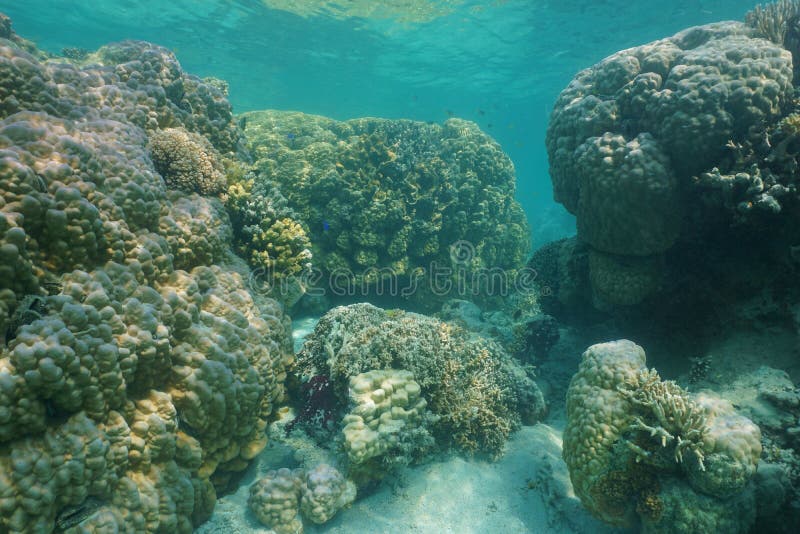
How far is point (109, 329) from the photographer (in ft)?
10.7

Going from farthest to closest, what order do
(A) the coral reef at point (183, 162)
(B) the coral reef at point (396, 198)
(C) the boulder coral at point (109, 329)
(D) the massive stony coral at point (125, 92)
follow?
(B) the coral reef at point (396, 198) < (A) the coral reef at point (183, 162) < (D) the massive stony coral at point (125, 92) < (C) the boulder coral at point (109, 329)

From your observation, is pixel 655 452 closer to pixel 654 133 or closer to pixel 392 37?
pixel 654 133

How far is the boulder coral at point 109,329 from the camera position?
9.30 ft

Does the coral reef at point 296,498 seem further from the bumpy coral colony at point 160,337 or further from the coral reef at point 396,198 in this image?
the coral reef at point 396,198

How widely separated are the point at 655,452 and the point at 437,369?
2878 millimetres

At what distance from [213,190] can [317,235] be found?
430 centimetres

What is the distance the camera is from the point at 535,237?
32.8m

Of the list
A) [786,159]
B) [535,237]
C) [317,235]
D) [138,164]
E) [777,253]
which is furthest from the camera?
[535,237]

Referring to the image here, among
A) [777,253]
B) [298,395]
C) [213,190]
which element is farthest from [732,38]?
[298,395]

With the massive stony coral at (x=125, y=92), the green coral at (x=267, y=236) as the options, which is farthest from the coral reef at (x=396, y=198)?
the green coral at (x=267, y=236)

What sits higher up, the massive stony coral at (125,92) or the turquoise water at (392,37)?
the turquoise water at (392,37)

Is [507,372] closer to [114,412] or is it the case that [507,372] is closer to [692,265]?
[692,265]

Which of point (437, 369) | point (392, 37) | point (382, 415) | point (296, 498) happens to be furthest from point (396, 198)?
point (392, 37)

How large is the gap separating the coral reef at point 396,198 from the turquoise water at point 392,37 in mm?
6409
